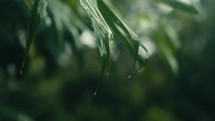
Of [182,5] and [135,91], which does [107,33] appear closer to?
[182,5]

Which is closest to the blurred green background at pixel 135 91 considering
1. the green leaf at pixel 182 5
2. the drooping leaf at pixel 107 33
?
the green leaf at pixel 182 5

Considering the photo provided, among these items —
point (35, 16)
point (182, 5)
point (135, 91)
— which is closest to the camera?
point (35, 16)

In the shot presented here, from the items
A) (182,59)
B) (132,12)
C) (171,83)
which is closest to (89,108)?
(171,83)

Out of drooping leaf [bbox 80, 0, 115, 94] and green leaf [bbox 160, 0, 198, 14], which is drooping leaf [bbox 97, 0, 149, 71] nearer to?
drooping leaf [bbox 80, 0, 115, 94]

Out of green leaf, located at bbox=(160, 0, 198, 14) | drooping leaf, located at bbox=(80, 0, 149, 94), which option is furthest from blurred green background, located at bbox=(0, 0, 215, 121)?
drooping leaf, located at bbox=(80, 0, 149, 94)

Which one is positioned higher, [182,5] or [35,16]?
[35,16]

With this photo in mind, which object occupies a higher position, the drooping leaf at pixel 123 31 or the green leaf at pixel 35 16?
the green leaf at pixel 35 16

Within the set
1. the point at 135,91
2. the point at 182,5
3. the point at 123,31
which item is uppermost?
the point at 123,31

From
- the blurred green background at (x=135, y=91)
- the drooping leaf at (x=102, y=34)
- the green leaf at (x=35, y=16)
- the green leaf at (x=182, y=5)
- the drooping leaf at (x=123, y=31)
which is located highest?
the green leaf at (x=35, y=16)

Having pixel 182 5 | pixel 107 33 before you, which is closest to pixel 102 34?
pixel 107 33

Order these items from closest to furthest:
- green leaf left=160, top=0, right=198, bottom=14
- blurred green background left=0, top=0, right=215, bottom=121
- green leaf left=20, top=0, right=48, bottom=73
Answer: green leaf left=20, top=0, right=48, bottom=73, green leaf left=160, top=0, right=198, bottom=14, blurred green background left=0, top=0, right=215, bottom=121

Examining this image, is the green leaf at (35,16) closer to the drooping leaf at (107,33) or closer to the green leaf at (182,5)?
the drooping leaf at (107,33)
